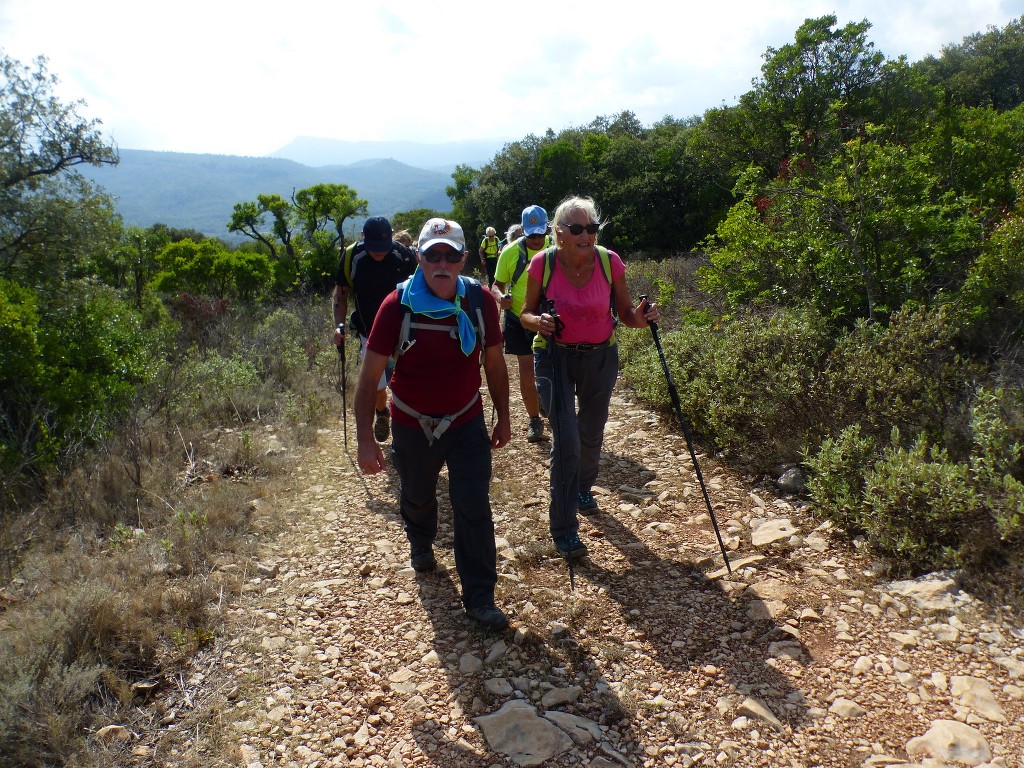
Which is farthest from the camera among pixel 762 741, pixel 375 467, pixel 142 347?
pixel 142 347

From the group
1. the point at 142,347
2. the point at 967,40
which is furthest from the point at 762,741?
the point at 967,40

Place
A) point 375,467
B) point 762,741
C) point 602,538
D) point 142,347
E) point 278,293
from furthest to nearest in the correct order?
point 278,293 → point 142,347 → point 602,538 → point 375,467 → point 762,741

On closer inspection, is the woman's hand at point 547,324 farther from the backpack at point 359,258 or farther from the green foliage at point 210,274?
the green foliage at point 210,274

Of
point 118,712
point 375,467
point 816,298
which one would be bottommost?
point 118,712

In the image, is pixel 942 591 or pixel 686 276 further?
pixel 686 276

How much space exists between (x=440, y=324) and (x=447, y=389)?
34cm

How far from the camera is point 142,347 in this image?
7922 mm

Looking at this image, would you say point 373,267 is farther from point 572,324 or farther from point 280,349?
point 280,349

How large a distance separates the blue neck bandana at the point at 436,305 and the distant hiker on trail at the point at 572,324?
58 cm

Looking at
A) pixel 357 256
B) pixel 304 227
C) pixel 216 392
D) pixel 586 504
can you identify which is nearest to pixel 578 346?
pixel 586 504

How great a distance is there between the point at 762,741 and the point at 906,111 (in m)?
19.9

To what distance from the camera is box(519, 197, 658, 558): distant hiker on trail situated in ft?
12.5

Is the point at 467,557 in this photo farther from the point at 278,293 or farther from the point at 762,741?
the point at 278,293

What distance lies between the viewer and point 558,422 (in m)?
3.89
